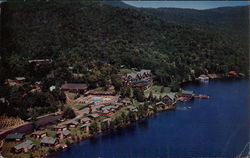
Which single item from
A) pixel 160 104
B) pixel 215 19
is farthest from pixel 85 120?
pixel 215 19

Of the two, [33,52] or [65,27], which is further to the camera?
[65,27]

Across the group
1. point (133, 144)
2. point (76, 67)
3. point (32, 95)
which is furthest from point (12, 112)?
point (76, 67)

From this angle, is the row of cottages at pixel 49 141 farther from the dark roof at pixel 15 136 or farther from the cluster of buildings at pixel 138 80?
the cluster of buildings at pixel 138 80

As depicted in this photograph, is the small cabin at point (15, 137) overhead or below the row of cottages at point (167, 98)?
below

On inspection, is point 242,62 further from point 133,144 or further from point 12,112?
point 12,112

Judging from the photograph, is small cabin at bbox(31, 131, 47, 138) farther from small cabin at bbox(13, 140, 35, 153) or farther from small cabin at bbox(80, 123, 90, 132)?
small cabin at bbox(80, 123, 90, 132)

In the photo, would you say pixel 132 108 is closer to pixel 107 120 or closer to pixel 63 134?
pixel 107 120

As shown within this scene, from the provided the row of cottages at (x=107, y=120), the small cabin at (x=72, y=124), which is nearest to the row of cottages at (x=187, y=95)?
the row of cottages at (x=107, y=120)

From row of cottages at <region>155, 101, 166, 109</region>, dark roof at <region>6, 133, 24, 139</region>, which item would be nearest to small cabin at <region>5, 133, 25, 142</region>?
dark roof at <region>6, 133, 24, 139</region>
